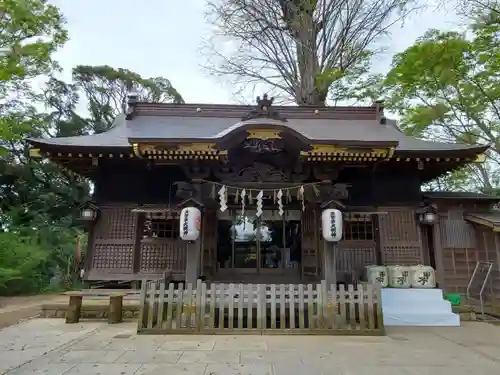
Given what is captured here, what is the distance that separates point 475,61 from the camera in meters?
12.0

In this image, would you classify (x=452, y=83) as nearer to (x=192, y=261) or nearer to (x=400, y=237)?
(x=400, y=237)

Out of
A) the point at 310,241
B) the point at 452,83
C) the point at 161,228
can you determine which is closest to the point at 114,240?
the point at 161,228

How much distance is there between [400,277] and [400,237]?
1545 millimetres

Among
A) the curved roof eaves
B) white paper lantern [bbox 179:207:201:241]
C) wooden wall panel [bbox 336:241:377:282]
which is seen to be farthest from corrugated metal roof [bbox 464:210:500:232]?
the curved roof eaves

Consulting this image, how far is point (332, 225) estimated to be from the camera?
→ 7.73 meters

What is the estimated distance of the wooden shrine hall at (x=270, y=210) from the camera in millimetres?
8359

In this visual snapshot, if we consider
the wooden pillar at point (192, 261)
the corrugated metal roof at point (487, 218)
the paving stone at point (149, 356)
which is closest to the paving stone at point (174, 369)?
the paving stone at point (149, 356)

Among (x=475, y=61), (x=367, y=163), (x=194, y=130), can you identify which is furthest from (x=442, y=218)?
(x=194, y=130)

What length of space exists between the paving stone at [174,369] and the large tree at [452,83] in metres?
9.88

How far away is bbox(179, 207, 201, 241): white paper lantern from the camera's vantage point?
765 cm

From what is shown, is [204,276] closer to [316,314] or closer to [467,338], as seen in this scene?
[316,314]

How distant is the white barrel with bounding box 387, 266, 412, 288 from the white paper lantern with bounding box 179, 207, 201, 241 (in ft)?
15.5

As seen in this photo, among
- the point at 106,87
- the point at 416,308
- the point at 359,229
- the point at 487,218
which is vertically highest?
the point at 106,87

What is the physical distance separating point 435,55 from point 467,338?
8.85 metres
